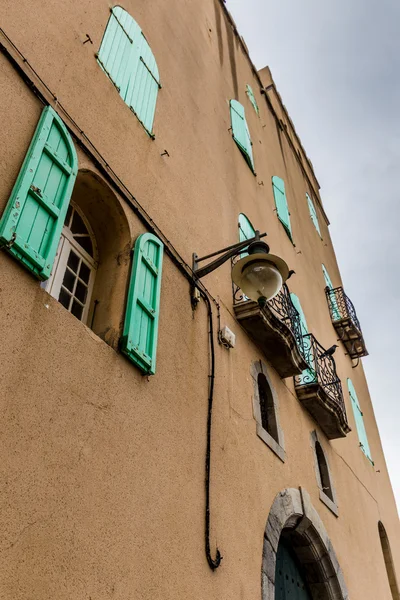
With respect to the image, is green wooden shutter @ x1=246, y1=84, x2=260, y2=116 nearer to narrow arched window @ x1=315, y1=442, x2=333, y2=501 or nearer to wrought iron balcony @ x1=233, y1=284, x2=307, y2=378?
wrought iron balcony @ x1=233, y1=284, x2=307, y2=378

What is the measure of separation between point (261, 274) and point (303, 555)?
424 cm

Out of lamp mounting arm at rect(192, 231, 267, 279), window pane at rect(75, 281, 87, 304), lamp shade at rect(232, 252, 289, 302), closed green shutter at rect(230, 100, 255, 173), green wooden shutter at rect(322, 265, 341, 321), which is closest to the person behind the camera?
window pane at rect(75, 281, 87, 304)

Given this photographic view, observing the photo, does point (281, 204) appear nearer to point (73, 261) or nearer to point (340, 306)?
point (340, 306)

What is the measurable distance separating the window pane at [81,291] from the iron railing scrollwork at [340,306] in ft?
30.1

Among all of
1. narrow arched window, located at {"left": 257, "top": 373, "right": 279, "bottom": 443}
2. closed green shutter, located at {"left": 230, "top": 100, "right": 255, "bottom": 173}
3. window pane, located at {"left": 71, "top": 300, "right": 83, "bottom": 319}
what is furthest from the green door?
closed green shutter, located at {"left": 230, "top": 100, "right": 255, "bottom": 173}

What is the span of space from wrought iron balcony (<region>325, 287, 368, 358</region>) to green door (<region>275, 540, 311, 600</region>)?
6712 millimetres

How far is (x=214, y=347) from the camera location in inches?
225

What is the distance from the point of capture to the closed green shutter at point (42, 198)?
338cm

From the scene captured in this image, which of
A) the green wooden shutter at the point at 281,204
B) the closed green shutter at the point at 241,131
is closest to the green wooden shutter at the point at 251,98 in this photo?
the closed green shutter at the point at 241,131

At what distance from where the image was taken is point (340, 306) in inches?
517

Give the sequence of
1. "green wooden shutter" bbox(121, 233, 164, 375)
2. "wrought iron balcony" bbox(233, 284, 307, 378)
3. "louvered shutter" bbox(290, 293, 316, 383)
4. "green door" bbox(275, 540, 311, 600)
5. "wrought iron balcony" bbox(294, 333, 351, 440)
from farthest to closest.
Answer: "louvered shutter" bbox(290, 293, 316, 383) → "wrought iron balcony" bbox(294, 333, 351, 440) → "wrought iron balcony" bbox(233, 284, 307, 378) → "green door" bbox(275, 540, 311, 600) → "green wooden shutter" bbox(121, 233, 164, 375)

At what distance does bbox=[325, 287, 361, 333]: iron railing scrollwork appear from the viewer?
1288 centimetres

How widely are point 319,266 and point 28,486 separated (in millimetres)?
11259

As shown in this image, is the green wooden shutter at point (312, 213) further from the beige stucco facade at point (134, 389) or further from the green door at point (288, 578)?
the green door at point (288, 578)
